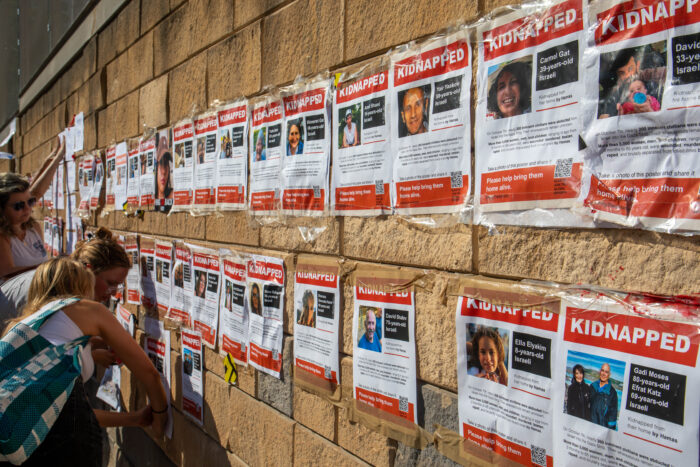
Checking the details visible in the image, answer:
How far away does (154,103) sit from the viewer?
3834 millimetres

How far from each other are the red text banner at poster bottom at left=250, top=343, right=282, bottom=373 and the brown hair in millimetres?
1429

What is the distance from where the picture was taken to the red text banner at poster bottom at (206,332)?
9.73 feet

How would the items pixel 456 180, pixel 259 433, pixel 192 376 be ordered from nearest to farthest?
1. pixel 456 180
2. pixel 259 433
3. pixel 192 376

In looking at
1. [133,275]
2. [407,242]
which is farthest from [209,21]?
[133,275]

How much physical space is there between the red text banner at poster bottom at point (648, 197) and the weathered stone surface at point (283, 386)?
60.1 inches

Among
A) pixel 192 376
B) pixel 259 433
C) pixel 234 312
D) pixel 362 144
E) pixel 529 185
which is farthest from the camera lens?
pixel 192 376

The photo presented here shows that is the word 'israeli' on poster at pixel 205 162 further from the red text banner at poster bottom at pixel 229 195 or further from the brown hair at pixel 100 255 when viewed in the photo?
the brown hair at pixel 100 255

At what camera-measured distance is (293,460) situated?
2309mm

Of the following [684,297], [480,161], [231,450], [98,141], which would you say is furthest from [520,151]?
[98,141]

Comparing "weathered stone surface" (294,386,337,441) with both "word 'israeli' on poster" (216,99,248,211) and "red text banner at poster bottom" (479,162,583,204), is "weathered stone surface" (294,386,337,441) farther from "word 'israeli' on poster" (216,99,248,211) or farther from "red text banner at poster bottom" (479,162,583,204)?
"red text banner at poster bottom" (479,162,583,204)

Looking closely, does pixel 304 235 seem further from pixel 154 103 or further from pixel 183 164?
pixel 154 103

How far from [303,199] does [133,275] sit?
2.68 m

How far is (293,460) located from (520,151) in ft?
5.73

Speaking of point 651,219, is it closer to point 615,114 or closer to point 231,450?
point 615,114
